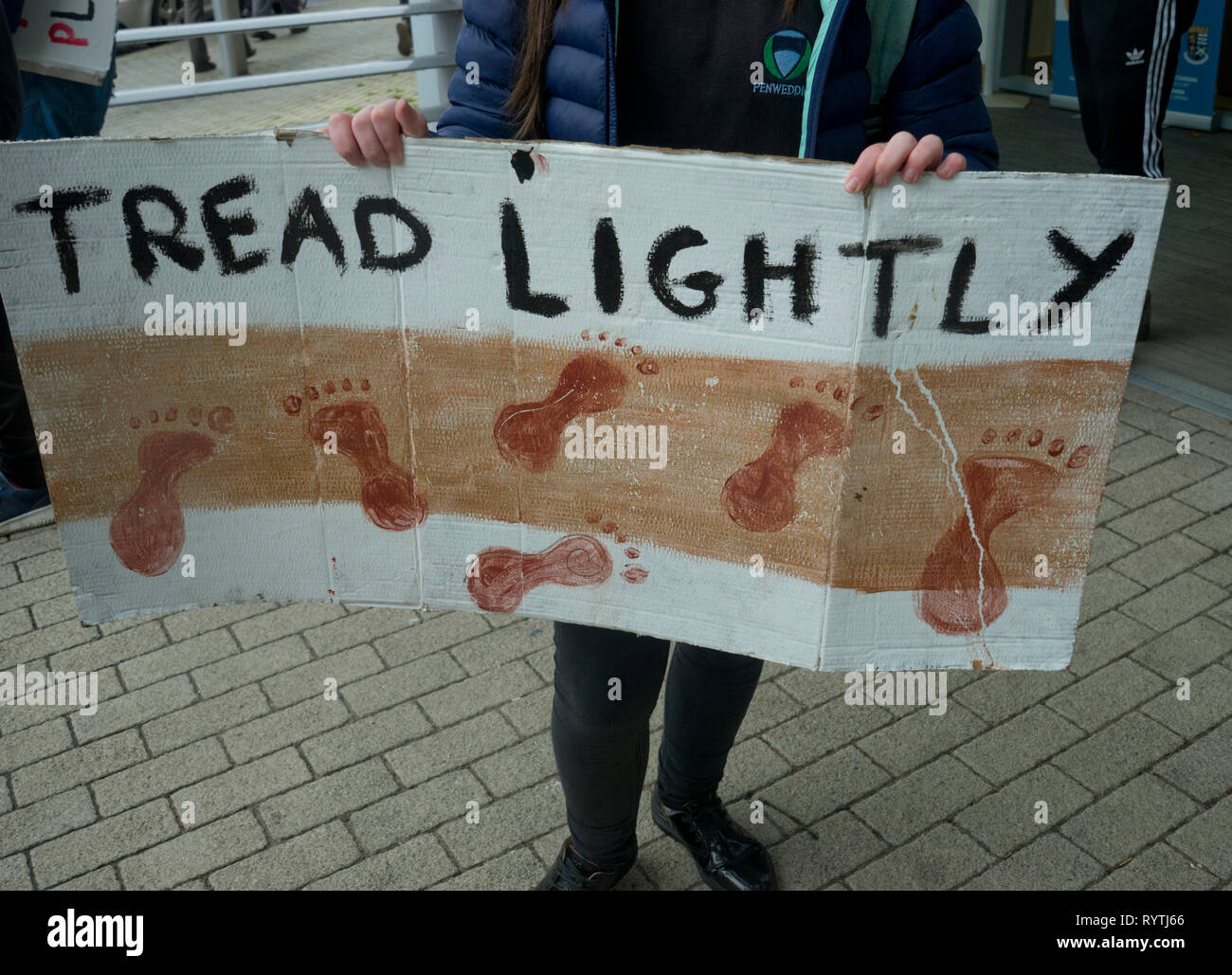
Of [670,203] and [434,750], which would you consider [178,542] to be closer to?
[670,203]

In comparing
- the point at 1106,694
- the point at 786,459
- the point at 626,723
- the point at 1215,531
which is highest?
the point at 786,459

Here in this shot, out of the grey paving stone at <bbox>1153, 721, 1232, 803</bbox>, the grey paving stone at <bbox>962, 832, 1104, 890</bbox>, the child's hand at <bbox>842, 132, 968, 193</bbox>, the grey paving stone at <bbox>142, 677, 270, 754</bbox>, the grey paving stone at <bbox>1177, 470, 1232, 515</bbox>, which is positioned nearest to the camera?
the child's hand at <bbox>842, 132, 968, 193</bbox>

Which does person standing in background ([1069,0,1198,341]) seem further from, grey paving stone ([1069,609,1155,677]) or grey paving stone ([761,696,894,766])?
grey paving stone ([761,696,894,766])

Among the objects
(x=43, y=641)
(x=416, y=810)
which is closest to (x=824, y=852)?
(x=416, y=810)

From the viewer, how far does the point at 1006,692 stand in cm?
307

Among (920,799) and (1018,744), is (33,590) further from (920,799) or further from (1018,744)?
(1018,744)

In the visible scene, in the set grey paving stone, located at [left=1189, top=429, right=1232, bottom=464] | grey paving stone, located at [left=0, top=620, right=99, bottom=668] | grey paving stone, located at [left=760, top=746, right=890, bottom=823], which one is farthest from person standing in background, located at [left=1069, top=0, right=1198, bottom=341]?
grey paving stone, located at [left=0, top=620, right=99, bottom=668]

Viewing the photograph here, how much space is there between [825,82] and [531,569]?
34.4 inches

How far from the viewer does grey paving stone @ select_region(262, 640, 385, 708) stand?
311cm

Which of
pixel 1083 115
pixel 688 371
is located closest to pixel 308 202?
pixel 688 371

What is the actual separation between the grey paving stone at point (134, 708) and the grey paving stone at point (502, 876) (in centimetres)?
101

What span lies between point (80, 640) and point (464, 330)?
2181 mm

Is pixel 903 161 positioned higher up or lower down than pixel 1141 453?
higher up

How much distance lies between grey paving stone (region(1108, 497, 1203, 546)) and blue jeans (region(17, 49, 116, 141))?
11.7 ft
